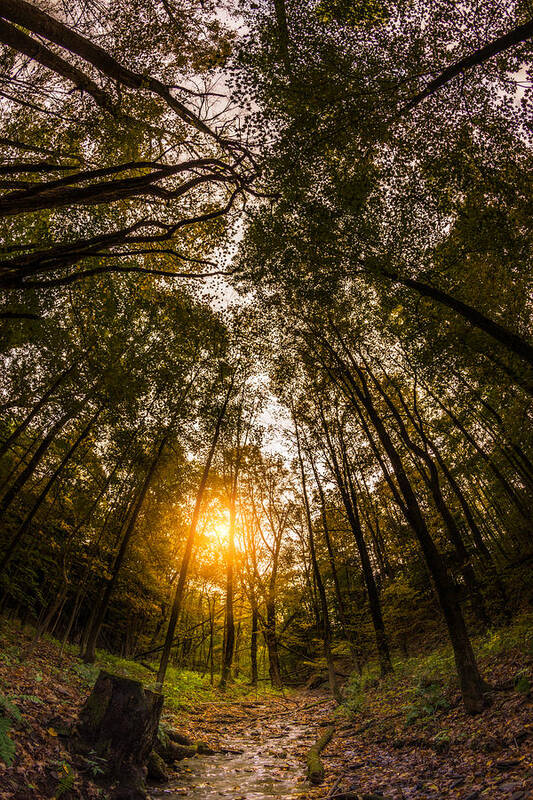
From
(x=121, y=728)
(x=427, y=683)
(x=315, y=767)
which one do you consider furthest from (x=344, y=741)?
(x=121, y=728)

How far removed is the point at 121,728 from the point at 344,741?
18.5 ft

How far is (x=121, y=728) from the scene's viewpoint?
521 centimetres

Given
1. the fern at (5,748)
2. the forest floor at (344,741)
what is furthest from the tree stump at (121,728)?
the fern at (5,748)

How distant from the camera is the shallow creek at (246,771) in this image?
17.3 ft

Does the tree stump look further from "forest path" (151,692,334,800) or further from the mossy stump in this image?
the mossy stump

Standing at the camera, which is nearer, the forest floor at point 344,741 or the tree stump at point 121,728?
the forest floor at point 344,741

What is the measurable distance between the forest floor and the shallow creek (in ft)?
0.07

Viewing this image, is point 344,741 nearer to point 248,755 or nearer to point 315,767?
point 248,755

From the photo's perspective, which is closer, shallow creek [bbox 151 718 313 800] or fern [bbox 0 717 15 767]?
fern [bbox 0 717 15 767]

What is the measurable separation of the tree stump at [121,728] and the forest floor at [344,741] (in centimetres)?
32

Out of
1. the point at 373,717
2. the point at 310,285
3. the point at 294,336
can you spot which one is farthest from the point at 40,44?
the point at 373,717

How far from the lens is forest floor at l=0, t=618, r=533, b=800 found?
4004 mm

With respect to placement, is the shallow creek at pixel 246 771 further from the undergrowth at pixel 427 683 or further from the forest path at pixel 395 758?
the undergrowth at pixel 427 683

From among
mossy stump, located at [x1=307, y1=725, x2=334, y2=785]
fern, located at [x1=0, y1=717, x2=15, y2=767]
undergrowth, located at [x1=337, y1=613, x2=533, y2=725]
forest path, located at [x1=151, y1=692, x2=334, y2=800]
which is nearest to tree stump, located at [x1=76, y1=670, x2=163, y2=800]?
forest path, located at [x1=151, y1=692, x2=334, y2=800]
